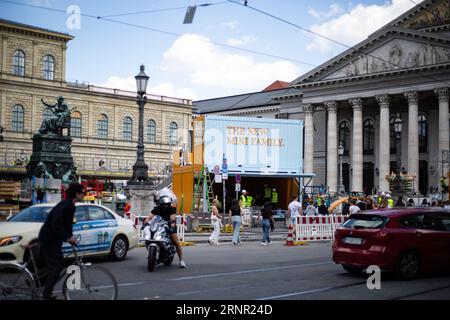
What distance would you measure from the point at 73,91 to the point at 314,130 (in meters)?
31.4

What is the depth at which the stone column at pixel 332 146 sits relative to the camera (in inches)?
2432

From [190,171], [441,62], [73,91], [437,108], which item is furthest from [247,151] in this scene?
[73,91]

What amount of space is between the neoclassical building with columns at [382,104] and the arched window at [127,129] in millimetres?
24665

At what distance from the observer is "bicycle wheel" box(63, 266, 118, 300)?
8.12 metres

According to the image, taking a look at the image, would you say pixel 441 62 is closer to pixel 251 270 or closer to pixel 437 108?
pixel 437 108

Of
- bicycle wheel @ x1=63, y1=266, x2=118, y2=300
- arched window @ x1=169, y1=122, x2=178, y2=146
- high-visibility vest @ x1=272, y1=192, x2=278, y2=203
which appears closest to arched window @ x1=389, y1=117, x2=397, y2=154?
high-visibility vest @ x1=272, y1=192, x2=278, y2=203

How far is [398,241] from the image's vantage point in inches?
492

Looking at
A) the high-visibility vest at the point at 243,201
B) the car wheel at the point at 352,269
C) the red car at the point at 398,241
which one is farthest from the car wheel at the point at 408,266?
the high-visibility vest at the point at 243,201

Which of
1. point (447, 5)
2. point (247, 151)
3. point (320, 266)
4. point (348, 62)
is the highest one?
point (447, 5)

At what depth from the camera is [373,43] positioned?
5806 cm

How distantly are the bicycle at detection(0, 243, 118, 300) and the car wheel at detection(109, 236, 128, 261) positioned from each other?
285 inches

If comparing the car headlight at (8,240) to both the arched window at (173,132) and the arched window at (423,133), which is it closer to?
the arched window at (423,133)

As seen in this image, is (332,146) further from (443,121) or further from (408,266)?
(408,266)

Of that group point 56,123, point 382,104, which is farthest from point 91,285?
point 382,104
